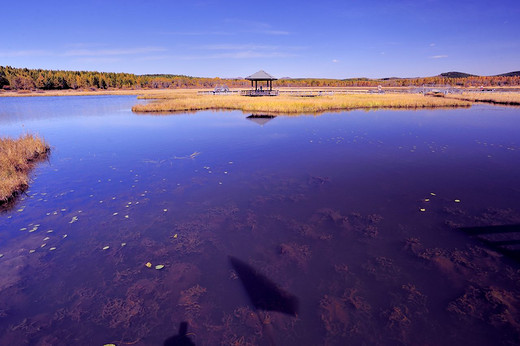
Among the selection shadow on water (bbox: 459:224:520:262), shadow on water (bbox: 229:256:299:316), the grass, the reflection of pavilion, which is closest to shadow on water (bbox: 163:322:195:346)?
shadow on water (bbox: 229:256:299:316)

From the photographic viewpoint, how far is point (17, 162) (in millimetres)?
12430

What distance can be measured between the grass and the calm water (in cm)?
66

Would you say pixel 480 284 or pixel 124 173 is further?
pixel 124 173

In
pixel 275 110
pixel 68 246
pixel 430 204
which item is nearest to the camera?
pixel 68 246

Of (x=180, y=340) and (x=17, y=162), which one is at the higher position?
(x=17, y=162)

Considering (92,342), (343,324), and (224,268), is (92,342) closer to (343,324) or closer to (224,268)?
(224,268)

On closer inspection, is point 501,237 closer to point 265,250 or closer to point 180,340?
point 265,250

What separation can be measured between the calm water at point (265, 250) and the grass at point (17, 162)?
0.66 meters

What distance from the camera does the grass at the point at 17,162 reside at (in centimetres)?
936

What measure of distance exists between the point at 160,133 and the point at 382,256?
19.2 m

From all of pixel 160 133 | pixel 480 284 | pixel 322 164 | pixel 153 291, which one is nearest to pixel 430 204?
pixel 480 284

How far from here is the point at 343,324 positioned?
4359 millimetres

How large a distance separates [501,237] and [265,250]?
591 centimetres

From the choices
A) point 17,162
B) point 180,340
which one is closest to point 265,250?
point 180,340
